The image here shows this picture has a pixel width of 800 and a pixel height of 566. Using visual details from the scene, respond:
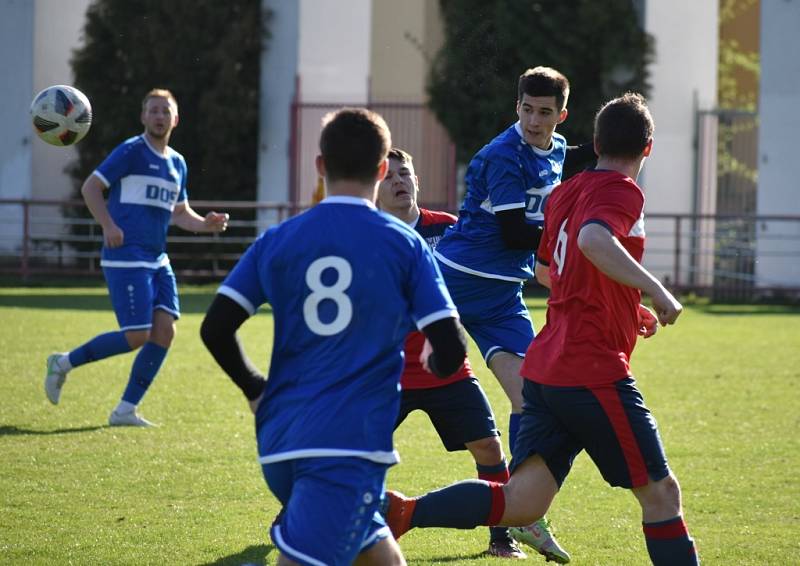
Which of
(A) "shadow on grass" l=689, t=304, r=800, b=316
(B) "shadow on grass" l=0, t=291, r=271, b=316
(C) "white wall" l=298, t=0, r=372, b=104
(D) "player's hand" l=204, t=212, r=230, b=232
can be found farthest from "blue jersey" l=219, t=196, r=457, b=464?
(C) "white wall" l=298, t=0, r=372, b=104

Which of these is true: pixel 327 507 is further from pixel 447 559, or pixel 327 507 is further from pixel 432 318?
pixel 447 559

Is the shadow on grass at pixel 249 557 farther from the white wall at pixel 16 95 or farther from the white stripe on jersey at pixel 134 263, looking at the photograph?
the white wall at pixel 16 95

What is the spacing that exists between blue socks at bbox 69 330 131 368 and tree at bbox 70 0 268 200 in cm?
1411

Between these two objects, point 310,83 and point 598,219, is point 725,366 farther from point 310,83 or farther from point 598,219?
point 310,83

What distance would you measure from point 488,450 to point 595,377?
3.76 feet

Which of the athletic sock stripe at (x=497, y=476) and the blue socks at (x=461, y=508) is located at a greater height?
the blue socks at (x=461, y=508)

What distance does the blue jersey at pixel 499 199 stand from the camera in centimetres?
563

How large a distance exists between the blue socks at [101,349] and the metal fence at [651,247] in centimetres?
1110

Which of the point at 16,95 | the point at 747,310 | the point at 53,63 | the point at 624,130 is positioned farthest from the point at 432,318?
the point at 53,63

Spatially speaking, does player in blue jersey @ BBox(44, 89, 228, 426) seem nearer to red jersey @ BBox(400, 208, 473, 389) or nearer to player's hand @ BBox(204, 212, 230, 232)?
player's hand @ BBox(204, 212, 230, 232)

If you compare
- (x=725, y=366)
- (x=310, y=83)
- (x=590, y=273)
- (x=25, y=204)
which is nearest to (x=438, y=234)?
(x=590, y=273)

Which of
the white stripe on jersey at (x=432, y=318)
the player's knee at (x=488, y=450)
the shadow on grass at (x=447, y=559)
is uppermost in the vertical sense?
the white stripe on jersey at (x=432, y=318)


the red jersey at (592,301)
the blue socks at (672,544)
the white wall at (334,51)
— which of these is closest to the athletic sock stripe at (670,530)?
the blue socks at (672,544)

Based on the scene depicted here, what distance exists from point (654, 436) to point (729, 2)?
35302 mm
